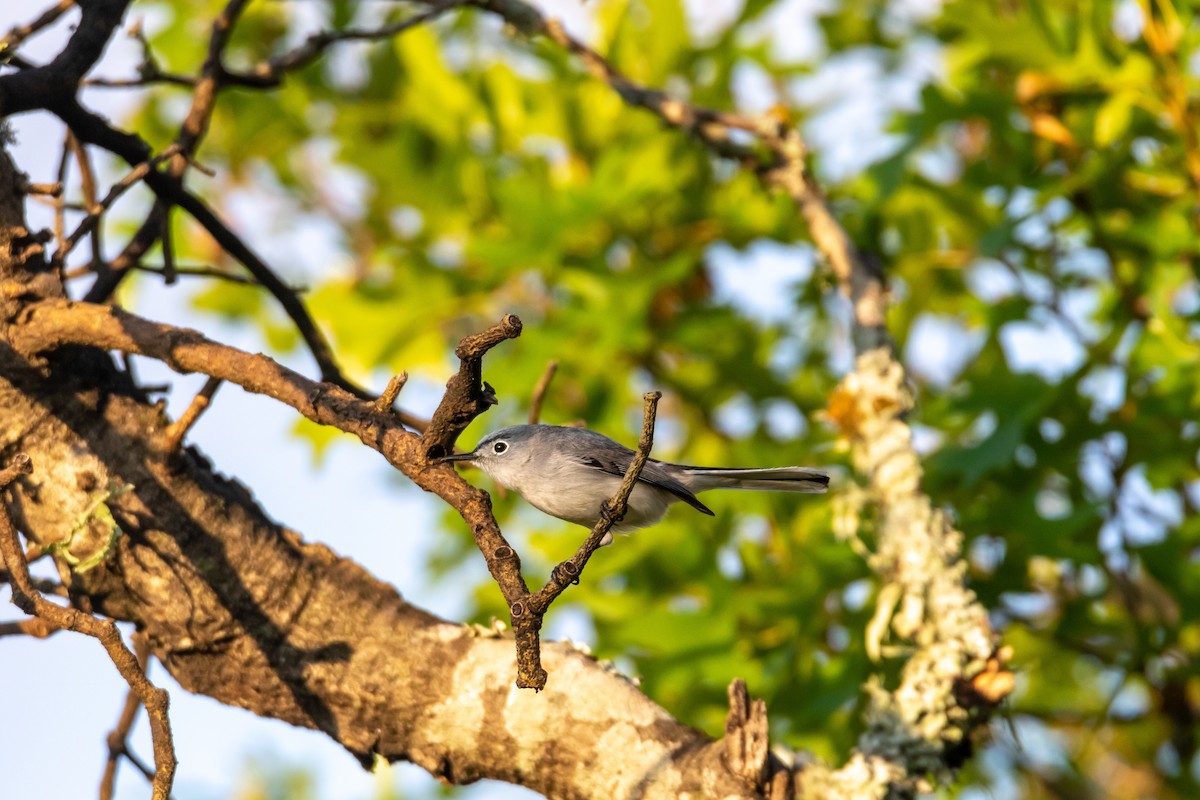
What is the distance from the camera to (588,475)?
3.28 meters

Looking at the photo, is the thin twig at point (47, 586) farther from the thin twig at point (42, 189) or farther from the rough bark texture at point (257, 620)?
the thin twig at point (42, 189)

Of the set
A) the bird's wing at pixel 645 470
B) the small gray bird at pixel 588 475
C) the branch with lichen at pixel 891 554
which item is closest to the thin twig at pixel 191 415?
the small gray bird at pixel 588 475

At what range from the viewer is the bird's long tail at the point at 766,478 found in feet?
10.4

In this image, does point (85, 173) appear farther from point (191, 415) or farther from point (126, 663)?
point (126, 663)

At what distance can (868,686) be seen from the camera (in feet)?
9.78

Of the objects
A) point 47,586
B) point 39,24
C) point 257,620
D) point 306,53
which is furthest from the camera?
point 306,53

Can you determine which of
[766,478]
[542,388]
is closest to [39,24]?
[542,388]

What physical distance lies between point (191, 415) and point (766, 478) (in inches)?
62.1

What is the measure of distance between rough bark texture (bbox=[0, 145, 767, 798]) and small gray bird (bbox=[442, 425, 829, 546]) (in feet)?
1.98

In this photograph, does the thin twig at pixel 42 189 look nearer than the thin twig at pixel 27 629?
No

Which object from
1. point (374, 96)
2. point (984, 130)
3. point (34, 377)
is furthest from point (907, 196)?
point (34, 377)

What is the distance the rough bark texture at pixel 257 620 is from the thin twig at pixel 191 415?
2.4 inches

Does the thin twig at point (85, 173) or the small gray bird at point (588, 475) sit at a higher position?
the thin twig at point (85, 173)

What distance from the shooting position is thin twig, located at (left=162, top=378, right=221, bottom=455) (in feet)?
8.48
